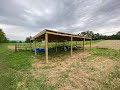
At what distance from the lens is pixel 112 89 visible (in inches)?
181

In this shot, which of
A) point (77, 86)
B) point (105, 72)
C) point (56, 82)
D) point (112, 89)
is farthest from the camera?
point (105, 72)

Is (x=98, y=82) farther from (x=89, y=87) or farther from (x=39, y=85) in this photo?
(x=39, y=85)

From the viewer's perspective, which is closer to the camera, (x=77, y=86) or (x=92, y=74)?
(x=77, y=86)

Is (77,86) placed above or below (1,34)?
below

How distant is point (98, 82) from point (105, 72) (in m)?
1.37

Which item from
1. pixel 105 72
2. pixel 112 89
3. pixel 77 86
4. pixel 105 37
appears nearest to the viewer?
pixel 112 89

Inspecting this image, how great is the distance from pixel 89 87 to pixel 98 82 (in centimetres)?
68

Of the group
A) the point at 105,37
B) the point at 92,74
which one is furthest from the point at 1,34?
the point at 92,74

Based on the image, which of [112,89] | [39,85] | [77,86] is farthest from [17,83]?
[112,89]

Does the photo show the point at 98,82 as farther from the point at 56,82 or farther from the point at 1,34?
the point at 1,34

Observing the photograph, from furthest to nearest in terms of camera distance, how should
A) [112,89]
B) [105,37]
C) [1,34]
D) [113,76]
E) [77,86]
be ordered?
[105,37]
[1,34]
[113,76]
[77,86]
[112,89]

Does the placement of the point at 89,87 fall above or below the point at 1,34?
below

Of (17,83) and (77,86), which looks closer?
(77,86)

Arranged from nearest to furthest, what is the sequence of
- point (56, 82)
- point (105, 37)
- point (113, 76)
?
1. point (56, 82)
2. point (113, 76)
3. point (105, 37)
